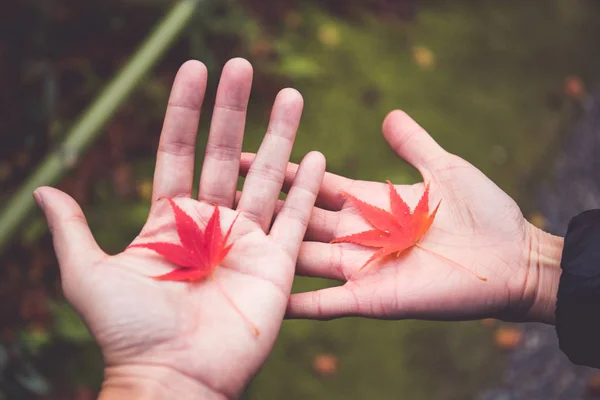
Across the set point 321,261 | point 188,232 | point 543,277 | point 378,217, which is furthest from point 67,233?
point 543,277

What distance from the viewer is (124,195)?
8.64 ft

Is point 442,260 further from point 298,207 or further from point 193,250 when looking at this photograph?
point 193,250

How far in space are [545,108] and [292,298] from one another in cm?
260

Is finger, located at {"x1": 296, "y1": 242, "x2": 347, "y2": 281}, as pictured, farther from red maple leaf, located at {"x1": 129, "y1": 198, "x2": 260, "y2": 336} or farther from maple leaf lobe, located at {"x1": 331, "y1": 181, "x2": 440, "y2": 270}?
red maple leaf, located at {"x1": 129, "y1": 198, "x2": 260, "y2": 336}

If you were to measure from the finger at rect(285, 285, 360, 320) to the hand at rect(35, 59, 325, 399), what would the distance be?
7 centimetres

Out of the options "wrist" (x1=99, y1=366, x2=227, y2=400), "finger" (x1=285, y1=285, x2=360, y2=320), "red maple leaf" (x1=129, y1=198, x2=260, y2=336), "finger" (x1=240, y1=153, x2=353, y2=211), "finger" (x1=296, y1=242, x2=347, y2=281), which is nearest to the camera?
"wrist" (x1=99, y1=366, x2=227, y2=400)

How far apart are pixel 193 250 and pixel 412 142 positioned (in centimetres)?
89

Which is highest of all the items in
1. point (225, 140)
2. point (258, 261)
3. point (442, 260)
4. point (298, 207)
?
point (225, 140)

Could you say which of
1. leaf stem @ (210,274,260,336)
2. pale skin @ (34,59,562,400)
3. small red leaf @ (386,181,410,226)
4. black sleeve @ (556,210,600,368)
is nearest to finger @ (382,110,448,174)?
pale skin @ (34,59,562,400)

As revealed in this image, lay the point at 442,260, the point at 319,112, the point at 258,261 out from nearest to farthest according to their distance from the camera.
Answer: the point at 258,261 < the point at 442,260 < the point at 319,112

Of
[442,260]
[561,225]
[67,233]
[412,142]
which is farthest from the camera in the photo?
[561,225]

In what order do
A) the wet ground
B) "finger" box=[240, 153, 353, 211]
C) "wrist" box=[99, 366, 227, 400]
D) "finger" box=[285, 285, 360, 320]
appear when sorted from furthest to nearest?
1. the wet ground
2. "finger" box=[240, 153, 353, 211]
3. "finger" box=[285, 285, 360, 320]
4. "wrist" box=[99, 366, 227, 400]

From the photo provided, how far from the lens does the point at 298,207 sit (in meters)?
1.62

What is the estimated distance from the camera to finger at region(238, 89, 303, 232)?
161cm
